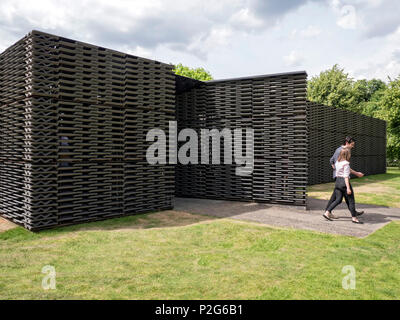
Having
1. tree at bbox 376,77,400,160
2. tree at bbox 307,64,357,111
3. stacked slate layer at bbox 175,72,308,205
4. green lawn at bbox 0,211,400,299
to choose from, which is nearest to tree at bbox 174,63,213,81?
tree at bbox 307,64,357,111

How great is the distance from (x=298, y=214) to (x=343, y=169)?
193 centimetres

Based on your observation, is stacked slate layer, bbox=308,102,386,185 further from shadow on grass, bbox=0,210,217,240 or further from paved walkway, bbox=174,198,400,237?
shadow on grass, bbox=0,210,217,240

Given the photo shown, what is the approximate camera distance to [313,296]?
11.9 ft

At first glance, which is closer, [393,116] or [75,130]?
[75,130]

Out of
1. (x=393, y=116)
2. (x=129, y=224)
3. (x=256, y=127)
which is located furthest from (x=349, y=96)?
(x=129, y=224)

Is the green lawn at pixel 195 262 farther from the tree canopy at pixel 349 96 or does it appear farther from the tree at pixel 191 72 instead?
the tree at pixel 191 72

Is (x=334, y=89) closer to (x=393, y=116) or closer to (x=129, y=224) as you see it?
(x=393, y=116)

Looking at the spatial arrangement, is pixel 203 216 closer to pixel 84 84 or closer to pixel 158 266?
pixel 158 266

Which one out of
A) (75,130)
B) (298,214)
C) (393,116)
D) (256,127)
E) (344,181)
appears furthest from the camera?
(393,116)

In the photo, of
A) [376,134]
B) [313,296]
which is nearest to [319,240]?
[313,296]

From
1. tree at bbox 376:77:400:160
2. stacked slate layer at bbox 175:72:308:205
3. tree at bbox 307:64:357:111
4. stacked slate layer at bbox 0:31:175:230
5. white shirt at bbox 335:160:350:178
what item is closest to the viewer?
stacked slate layer at bbox 0:31:175:230

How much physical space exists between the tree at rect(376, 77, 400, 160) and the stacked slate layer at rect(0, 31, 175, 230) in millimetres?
29673

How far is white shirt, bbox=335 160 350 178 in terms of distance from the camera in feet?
24.8

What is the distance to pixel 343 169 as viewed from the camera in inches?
299
